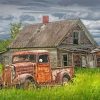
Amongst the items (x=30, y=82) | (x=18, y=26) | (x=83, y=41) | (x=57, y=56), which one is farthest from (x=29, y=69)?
(x=18, y=26)

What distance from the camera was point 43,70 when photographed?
793 inches

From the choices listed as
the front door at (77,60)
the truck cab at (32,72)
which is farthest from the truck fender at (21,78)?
the front door at (77,60)

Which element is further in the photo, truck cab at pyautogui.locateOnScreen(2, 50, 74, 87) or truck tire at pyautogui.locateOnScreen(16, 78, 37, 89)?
truck cab at pyautogui.locateOnScreen(2, 50, 74, 87)

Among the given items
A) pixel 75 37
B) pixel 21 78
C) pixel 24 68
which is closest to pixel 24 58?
pixel 24 68

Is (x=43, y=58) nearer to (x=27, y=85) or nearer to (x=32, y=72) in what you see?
(x=32, y=72)

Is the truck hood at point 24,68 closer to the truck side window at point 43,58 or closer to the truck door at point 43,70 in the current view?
the truck door at point 43,70

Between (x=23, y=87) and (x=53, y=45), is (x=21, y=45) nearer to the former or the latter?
(x=53, y=45)

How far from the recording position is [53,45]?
41.8 m

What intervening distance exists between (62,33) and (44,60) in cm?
2256

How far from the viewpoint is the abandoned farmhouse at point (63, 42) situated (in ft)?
138

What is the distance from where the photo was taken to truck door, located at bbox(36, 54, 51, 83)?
19.9 metres

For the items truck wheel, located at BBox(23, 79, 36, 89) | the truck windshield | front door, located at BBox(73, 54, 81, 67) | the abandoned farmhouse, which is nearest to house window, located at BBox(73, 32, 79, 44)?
the abandoned farmhouse

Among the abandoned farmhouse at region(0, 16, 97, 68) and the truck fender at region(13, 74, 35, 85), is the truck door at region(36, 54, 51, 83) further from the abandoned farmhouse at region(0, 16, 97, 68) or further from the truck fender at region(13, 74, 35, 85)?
the abandoned farmhouse at region(0, 16, 97, 68)

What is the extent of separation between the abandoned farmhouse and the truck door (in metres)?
21.0
